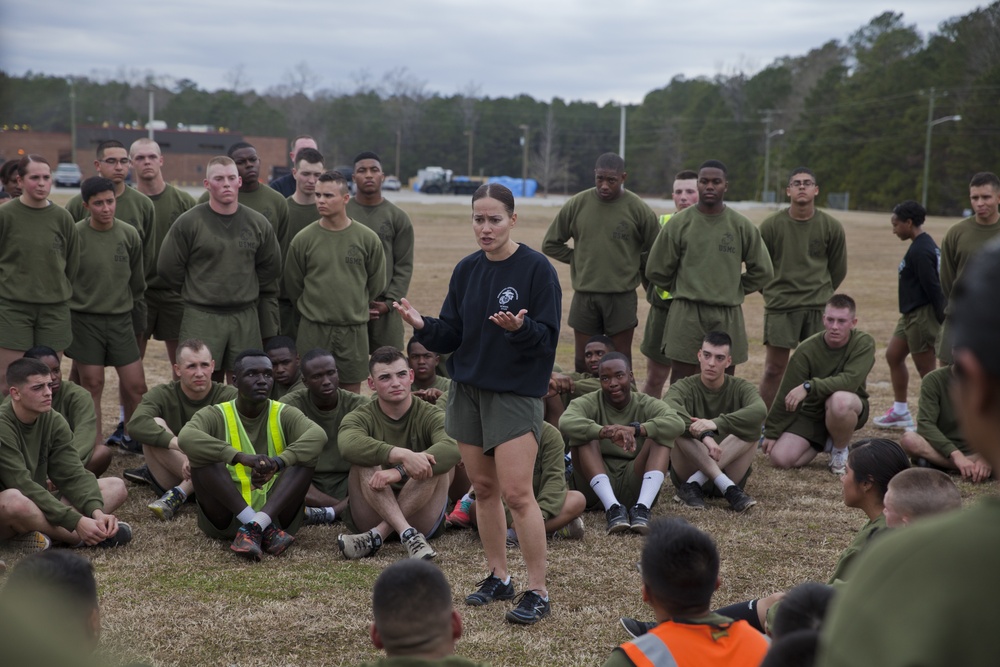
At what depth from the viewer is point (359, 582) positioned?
5570 mm

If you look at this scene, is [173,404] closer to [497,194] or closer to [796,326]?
[497,194]

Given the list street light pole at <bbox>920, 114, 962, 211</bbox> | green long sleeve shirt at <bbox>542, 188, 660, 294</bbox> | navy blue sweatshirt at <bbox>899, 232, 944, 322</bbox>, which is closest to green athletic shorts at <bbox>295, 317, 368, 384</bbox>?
green long sleeve shirt at <bbox>542, 188, 660, 294</bbox>

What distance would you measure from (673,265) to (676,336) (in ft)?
1.87

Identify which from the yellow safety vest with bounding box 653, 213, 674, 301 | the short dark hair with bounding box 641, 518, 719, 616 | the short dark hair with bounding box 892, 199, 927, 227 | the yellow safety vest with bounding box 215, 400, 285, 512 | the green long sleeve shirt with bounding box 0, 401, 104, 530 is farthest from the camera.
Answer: the short dark hair with bounding box 892, 199, 927, 227

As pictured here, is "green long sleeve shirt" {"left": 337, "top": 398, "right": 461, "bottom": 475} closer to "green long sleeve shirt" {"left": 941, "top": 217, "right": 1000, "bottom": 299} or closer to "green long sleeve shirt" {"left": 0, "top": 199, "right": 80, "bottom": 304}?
"green long sleeve shirt" {"left": 0, "top": 199, "right": 80, "bottom": 304}

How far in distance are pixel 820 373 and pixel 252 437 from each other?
15.1 ft

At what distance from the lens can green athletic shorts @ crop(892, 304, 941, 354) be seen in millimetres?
9297

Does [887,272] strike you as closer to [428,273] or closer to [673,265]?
[428,273]

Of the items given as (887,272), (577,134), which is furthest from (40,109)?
(887,272)

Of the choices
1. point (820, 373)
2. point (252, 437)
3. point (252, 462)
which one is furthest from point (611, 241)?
point (252, 462)

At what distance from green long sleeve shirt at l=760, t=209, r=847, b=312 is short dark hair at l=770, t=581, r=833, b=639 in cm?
658

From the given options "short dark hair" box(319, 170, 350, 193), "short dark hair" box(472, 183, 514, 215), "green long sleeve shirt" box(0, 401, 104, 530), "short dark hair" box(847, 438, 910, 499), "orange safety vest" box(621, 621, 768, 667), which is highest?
"short dark hair" box(319, 170, 350, 193)

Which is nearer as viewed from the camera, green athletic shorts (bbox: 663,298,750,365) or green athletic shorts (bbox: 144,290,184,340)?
green athletic shorts (bbox: 663,298,750,365)

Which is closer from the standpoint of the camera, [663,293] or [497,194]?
[497,194]
